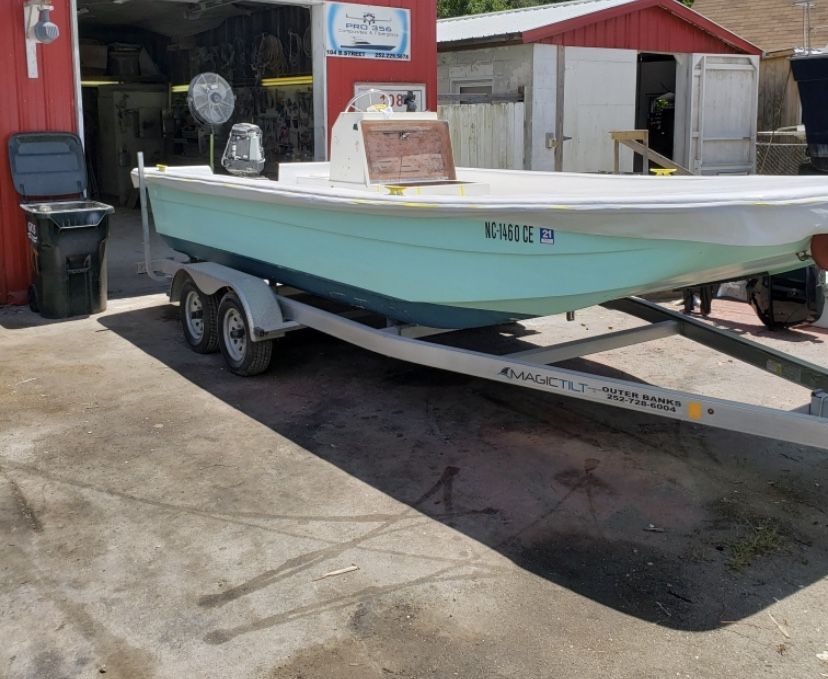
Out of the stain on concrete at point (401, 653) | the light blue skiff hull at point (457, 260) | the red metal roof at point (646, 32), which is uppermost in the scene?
the red metal roof at point (646, 32)

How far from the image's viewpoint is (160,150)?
57.9 ft

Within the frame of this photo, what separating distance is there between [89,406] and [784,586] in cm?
416

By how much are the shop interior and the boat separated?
634cm

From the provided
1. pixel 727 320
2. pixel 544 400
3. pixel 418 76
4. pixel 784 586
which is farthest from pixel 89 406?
pixel 418 76

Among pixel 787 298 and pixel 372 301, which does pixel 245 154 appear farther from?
pixel 787 298

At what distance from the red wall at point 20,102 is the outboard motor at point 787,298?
6.40 metres

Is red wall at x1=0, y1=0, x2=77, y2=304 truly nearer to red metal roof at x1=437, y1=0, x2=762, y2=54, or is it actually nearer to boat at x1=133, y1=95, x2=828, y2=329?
boat at x1=133, y1=95, x2=828, y2=329

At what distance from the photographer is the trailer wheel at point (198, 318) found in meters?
6.71

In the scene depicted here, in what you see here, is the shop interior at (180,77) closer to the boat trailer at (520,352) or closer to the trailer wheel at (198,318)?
the trailer wheel at (198,318)

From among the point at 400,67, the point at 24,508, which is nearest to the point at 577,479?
the point at 24,508

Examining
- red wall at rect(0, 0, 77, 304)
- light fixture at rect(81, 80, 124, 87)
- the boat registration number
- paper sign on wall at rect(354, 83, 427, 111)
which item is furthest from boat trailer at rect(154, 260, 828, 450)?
light fixture at rect(81, 80, 124, 87)

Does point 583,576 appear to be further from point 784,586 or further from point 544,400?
point 544,400

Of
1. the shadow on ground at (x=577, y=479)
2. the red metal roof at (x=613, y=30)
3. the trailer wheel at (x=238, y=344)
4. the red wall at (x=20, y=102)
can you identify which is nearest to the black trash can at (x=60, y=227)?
the red wall at (x=20, y=102)

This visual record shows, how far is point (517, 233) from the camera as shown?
4500 millimetres
